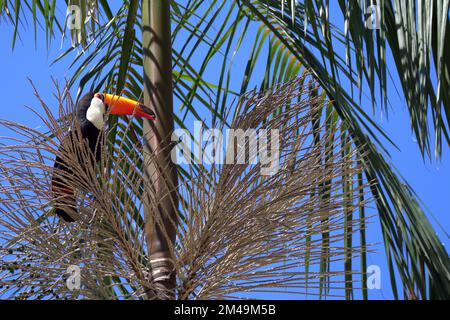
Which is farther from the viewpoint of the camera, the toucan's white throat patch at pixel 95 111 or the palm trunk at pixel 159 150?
the toucan's white throat patch at pixel 95 111

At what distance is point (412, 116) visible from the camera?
1.95 metres

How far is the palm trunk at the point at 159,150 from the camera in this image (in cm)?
165

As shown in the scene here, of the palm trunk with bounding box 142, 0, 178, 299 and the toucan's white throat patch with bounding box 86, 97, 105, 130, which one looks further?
the toucan's white throat patch with bounding box 86, 97, 105, 130

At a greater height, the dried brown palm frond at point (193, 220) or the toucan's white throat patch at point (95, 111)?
the toucan's white throat patch at point (95, 111)

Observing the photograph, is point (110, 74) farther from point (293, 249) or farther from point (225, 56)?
point (293, 249)

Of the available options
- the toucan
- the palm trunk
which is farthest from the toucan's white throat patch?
the palm trunk

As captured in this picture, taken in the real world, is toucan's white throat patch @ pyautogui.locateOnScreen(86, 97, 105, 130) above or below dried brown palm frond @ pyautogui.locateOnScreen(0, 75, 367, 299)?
above

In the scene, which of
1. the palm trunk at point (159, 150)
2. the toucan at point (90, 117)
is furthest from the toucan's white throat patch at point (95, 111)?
the palm trunk at point (159, 150)

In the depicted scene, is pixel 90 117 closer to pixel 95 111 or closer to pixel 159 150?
pixel 95 111

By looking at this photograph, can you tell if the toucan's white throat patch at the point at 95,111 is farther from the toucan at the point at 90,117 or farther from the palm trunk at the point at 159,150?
the palm trunk at the point at 159,150

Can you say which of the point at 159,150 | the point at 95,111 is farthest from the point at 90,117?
the point at 159,150

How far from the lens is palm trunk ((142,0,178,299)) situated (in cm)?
165

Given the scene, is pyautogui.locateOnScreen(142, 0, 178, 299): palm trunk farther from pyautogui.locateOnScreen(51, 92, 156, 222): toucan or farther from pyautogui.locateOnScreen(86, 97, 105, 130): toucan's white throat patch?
pyautogui.locateOnScreen(86, 97, 105, 130): toucan's white throat patch
